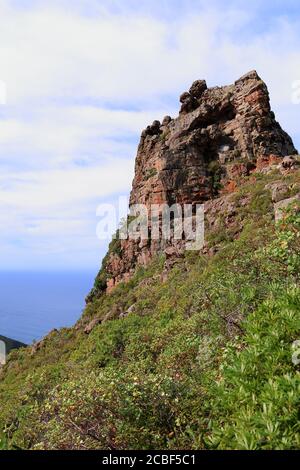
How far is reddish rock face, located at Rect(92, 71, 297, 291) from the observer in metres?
36.3

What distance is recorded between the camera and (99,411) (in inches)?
304

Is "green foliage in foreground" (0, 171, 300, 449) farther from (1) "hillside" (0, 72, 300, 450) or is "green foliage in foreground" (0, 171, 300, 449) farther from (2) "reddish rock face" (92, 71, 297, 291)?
(2) "reddish rock face" (92, 71, 297, 291)

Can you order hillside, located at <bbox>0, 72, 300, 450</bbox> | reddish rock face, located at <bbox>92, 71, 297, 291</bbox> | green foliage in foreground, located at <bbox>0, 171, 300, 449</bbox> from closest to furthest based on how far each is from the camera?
green foliage in foreground, located at <bbox>0, 171, 300, 449</bbox> < hillside, located at <bbox>0, 72, 300, 450</bbox> < reddish rock face, located at <bbox>92, 71, 297, 291</bbox>

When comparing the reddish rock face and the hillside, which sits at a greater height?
the reddish rock face

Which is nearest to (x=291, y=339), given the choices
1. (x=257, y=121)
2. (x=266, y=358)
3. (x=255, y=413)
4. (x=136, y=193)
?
(x=266, y=358)

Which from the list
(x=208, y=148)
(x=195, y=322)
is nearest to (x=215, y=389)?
(x=195, y=322)

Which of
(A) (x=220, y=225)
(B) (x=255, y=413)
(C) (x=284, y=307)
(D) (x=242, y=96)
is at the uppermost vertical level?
(D) (x=242, y=96)

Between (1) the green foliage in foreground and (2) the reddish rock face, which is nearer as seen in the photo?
(1) the green foliage in foreground

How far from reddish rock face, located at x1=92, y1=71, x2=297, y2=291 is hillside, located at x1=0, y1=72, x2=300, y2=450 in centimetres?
11

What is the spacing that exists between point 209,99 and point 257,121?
532 centimetres

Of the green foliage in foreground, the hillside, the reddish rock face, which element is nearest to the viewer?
the green foliage in foreground

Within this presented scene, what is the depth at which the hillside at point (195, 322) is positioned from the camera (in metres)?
6.22

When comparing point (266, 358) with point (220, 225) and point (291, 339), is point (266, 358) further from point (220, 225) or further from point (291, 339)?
point (220, 225)

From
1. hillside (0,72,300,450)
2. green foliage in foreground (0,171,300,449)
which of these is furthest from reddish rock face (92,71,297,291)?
green foliage in foreground (0,171,300,449)
